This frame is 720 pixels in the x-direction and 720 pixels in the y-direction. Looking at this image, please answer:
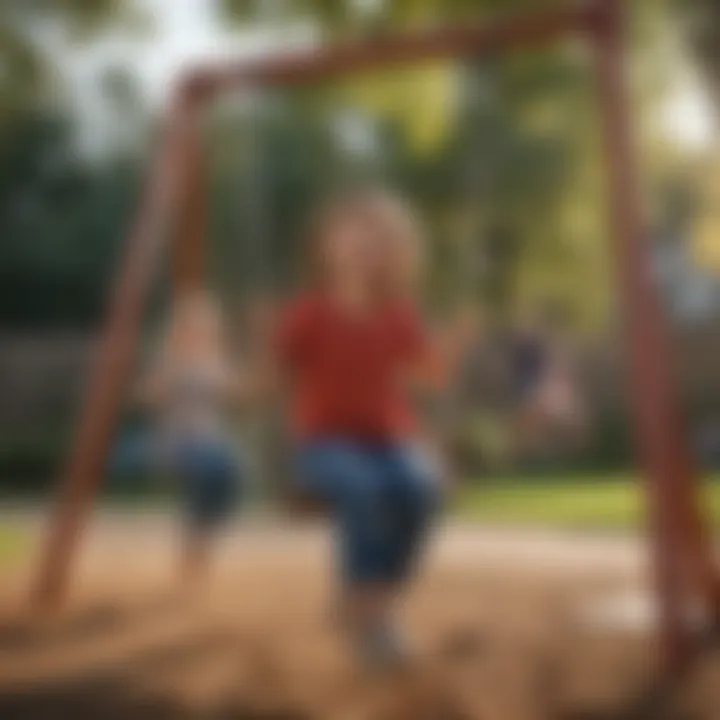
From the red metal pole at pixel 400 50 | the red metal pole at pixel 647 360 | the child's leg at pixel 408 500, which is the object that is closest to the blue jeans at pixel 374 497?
the child's leg at pixel 408 500

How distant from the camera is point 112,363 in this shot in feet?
3.34

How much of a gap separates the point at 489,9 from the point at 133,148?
273 millimetres

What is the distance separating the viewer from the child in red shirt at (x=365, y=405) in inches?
37.7

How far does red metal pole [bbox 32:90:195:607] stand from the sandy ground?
0.06 feet

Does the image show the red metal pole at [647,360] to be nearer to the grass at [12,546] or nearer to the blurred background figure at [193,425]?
the blurred background figure at [193,425]

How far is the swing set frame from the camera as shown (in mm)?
932

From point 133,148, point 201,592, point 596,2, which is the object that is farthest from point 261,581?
point 596,2

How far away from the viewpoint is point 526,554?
3.10ft

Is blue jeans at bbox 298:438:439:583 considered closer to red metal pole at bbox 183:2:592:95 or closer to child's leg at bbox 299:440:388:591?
child's leg at bbox 299:440:388:591

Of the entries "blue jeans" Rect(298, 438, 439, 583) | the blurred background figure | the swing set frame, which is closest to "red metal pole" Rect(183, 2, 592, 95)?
the swing set frame

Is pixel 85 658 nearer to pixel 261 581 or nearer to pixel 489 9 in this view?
pixel 261 581

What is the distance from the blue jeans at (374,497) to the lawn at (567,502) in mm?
34

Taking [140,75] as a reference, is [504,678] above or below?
below

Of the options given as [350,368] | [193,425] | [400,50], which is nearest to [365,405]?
[350,368]
